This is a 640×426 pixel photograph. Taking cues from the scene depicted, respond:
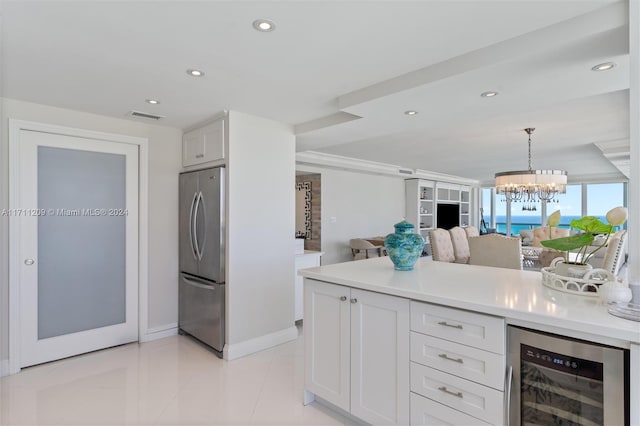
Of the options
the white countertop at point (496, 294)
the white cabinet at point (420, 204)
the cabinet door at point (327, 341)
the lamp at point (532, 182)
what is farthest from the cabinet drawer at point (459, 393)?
the white cabinet at point (420, 204)

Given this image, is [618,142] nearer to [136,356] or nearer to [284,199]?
[284,199]

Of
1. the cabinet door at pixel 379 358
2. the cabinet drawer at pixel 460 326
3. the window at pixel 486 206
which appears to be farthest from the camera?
the window at pixel 486 206

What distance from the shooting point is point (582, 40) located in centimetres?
165

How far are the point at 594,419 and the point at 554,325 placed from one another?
39cm

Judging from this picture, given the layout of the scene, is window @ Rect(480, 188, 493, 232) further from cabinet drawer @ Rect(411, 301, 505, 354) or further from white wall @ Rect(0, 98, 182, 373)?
cabinet drawer @ Rect(411, 301, 505, 354)

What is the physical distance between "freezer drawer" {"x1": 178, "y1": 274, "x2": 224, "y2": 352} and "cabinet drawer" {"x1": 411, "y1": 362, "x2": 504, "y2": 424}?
6.49ft

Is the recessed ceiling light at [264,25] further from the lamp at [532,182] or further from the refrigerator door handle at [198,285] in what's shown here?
the lamp at [532,182]

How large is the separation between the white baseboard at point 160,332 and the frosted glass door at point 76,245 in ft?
0.33

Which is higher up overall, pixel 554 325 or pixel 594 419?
pixel 554 325

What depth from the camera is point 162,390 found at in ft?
8.48

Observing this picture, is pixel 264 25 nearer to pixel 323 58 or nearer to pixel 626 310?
pixel 323 58

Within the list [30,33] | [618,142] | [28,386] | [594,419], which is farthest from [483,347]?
[618,142]

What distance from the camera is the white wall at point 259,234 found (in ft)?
10.3

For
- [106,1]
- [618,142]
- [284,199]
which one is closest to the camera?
[106,1]
